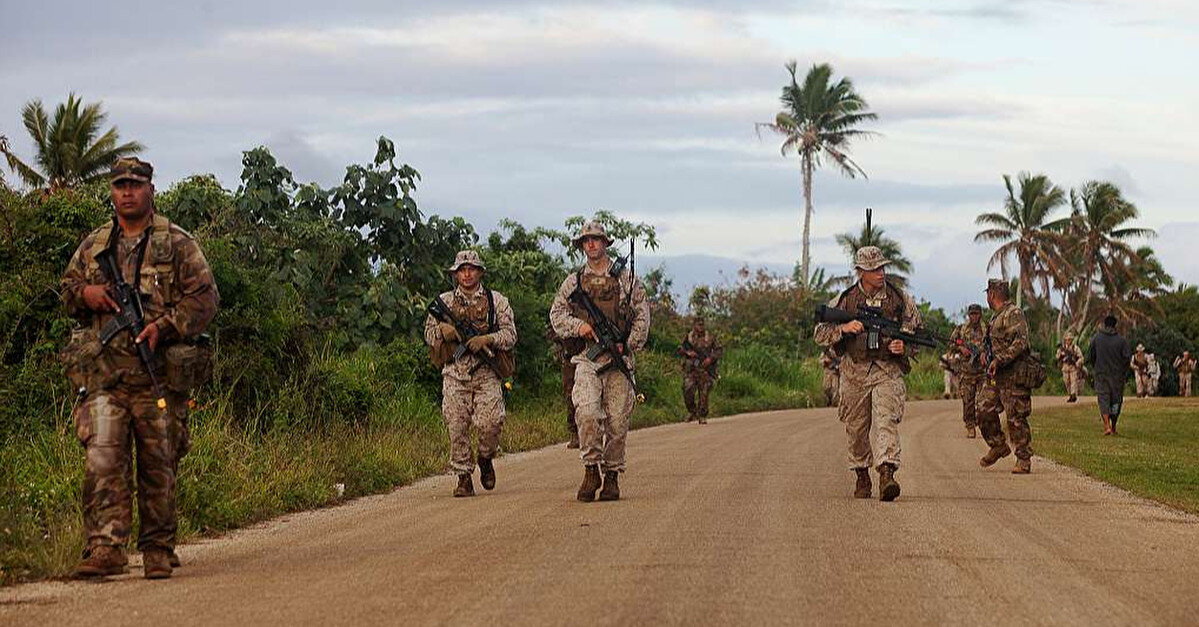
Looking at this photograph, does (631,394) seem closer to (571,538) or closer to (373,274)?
(571,538)

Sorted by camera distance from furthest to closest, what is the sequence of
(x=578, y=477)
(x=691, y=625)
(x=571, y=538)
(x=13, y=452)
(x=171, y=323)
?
1. (x=578, y=477)
2. (x=13, y=452)
3. (x=571, y=538)
4. (x=171, y=323)
5. (x=691, y=625)

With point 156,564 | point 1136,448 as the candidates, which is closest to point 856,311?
point 156,564

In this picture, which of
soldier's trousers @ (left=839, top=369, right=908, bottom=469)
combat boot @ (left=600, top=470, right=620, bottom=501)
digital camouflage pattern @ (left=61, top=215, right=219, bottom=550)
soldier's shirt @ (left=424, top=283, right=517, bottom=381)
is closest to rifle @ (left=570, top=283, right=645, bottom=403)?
combat boot @ (left=600, top=470, right=620, bottom=501)

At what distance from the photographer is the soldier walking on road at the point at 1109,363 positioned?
27.0 metres

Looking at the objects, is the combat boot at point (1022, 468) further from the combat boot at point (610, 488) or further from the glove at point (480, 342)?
the glove at point (480, 342)

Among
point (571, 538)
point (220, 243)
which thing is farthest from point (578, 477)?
point (571, 538)

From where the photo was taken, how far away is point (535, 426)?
24438 millimetres

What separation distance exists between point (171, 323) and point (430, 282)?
57.4ft

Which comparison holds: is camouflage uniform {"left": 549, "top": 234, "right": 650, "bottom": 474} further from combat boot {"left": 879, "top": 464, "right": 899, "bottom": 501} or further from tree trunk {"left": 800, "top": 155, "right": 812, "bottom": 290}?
tree trunk {"left": 800, "top": 155, "right": 812, "bottom": 290}

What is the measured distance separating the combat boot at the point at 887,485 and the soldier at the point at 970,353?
29.3 ft

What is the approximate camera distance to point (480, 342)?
14.7 m

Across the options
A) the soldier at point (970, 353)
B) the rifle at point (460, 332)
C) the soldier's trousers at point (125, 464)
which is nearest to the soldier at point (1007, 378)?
the soldier at point (970, 353)

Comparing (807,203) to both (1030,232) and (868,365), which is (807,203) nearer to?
(1030,232)

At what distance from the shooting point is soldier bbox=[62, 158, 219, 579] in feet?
29.9
